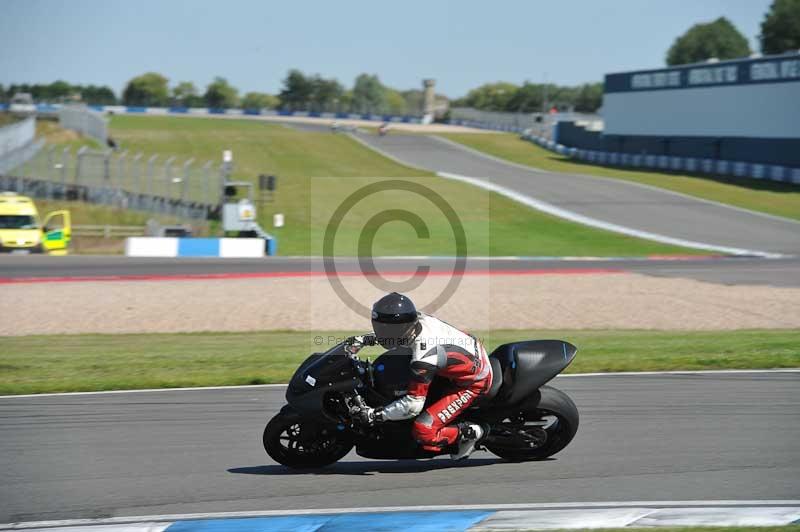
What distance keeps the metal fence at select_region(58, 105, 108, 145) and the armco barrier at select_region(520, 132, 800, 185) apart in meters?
36.4

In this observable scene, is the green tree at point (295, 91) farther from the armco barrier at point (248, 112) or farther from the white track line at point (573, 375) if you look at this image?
the white track line at point (573, 375)

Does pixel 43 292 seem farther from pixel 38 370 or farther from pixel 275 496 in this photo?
pixel 275 496

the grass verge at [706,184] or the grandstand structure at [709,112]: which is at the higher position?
the grandstand structure at [709,112]

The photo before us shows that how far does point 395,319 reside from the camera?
729cm

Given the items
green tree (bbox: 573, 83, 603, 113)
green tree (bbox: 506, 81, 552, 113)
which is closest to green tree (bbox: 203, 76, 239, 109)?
green tree (bbox: 506, 81, 552, 113)

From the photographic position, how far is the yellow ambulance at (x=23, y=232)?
3133cm

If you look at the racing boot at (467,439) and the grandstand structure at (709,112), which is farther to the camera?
the grandstand structure at (709,112)

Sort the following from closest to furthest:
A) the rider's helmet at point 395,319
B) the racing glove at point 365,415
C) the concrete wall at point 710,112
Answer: the rider's helmet at point 395,319 → the racing glove at point 365,415 → the concrete wall at point 710,112

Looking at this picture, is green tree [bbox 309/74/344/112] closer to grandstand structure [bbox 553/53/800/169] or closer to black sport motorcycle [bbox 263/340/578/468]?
grandstand structure [bbox 553/53/800/169]

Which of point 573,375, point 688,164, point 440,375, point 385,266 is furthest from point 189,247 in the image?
point 688,164

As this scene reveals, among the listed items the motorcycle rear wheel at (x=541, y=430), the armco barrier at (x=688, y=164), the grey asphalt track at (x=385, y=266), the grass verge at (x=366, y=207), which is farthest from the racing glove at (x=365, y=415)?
the armco barrier at (x=688, y=164)

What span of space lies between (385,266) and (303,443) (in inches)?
828

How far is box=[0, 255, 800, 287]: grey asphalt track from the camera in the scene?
2591cm

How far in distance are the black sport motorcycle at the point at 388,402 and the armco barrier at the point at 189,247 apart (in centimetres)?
2450
